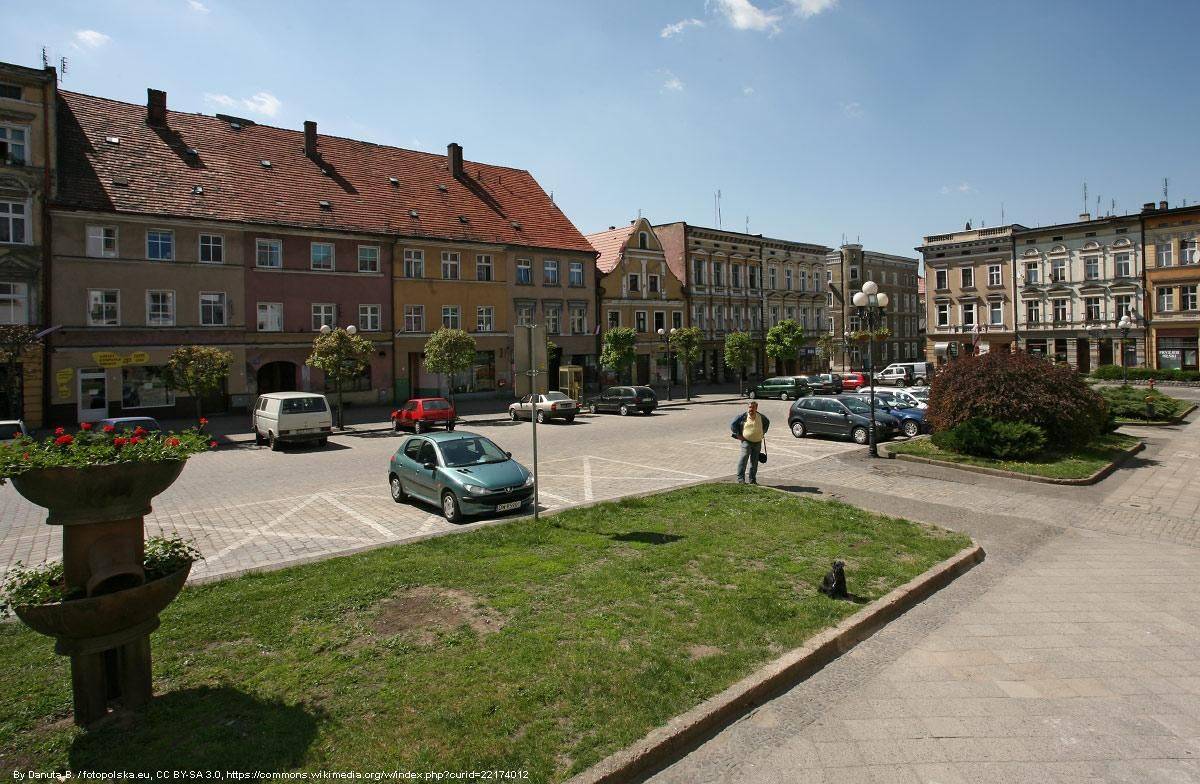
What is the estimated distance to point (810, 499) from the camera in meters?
13.0

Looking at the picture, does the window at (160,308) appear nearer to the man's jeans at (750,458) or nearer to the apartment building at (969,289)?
the man's jeans at (750,458)

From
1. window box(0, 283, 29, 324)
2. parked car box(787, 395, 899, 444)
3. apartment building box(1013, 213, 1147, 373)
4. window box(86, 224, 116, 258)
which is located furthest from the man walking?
apartment building box(1013, 213, 1147, 373)

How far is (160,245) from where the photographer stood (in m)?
30.4

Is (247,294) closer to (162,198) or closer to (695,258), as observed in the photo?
(162,198)

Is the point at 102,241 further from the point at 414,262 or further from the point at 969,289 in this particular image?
the point at 969,289

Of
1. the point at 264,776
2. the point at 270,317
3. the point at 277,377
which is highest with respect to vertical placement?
the point at 270,317

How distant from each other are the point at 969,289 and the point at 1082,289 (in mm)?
8285

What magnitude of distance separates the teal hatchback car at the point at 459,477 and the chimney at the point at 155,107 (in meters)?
30.0

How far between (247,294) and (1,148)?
10059 mm

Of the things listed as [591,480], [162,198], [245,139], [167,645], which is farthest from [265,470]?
[245,139]

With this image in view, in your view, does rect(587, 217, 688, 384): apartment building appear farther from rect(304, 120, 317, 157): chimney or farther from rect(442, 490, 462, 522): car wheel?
rect(442, 490, 462, 522): car wheel

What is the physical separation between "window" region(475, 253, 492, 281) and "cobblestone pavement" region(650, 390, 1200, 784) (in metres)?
34.3

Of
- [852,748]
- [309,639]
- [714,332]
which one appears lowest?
[852,748]

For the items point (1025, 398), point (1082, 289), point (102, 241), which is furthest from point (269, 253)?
point (1082, 289)
